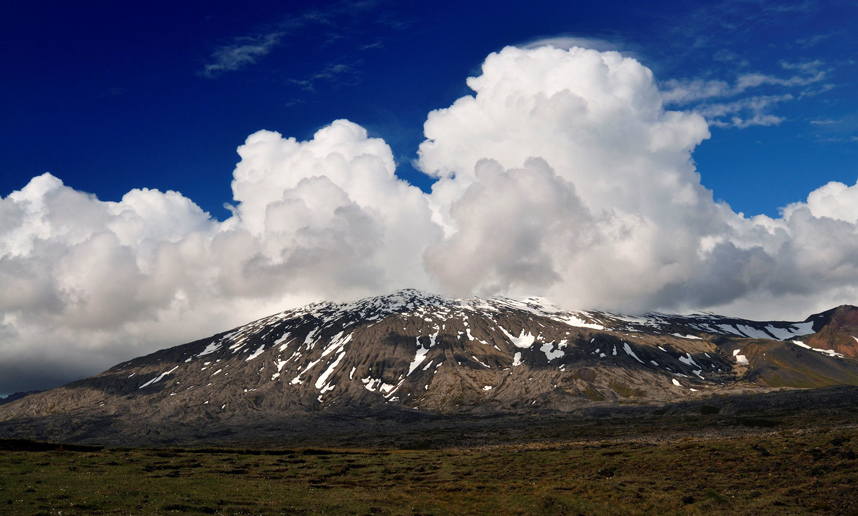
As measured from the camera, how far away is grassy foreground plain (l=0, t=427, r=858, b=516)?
148ft

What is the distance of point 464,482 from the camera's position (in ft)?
212

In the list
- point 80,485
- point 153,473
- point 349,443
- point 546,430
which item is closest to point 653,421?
point 546,430

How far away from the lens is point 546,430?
6678 inches

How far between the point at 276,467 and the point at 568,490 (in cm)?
3862

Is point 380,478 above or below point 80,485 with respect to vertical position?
below

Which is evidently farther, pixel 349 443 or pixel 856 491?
pixel 349 443

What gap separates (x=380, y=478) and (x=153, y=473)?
25210 mm

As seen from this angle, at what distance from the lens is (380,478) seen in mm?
68812

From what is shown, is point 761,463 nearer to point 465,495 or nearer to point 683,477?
point 683,477

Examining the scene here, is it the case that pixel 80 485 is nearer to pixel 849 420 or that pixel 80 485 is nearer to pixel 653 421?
pixel 849 420

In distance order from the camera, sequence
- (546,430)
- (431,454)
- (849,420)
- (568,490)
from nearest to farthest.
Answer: (568,490) < (431,454) < (849,420) < (546,430)

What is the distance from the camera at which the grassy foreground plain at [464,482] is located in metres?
45.0

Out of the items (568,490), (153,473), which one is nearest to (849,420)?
(568,490)

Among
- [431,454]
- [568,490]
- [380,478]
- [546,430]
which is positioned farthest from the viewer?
[546,430]
